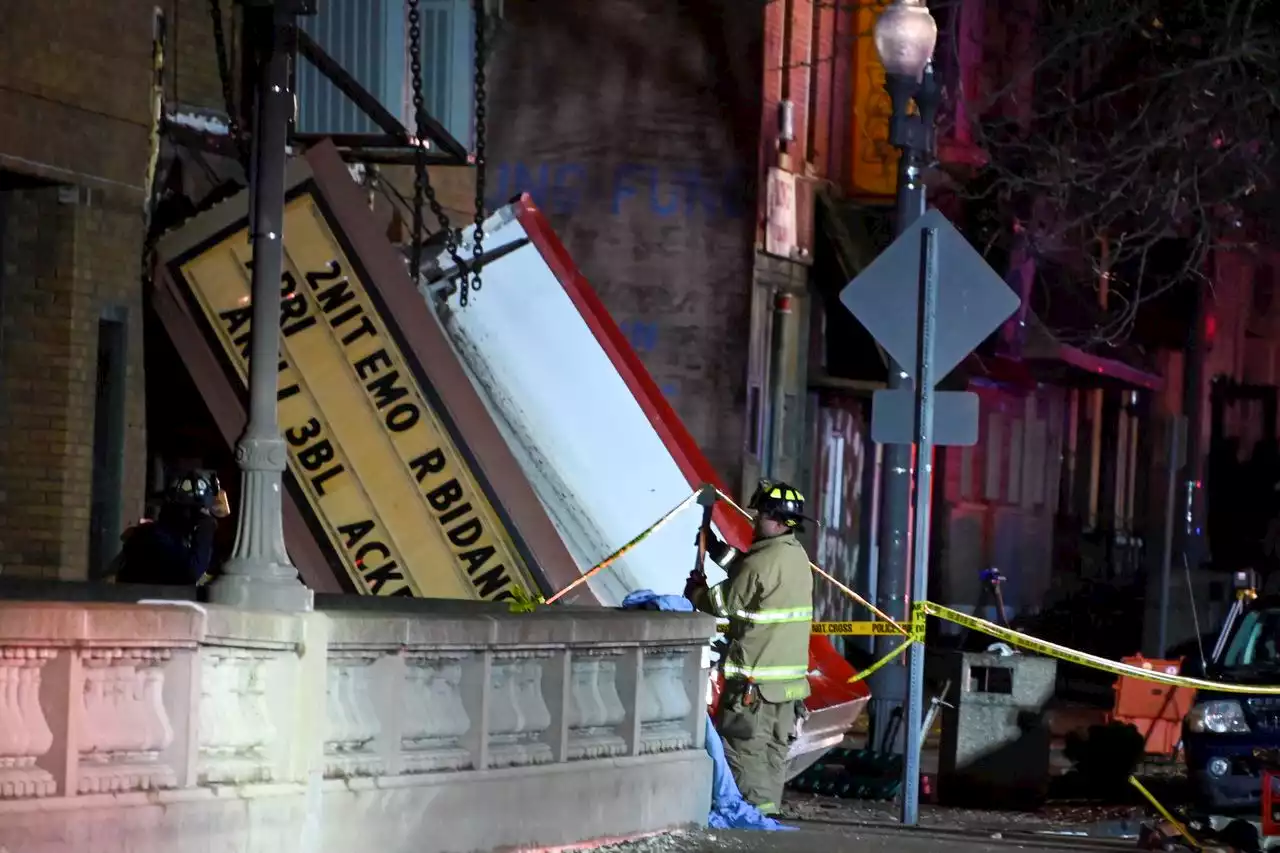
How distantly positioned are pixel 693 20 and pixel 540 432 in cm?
582

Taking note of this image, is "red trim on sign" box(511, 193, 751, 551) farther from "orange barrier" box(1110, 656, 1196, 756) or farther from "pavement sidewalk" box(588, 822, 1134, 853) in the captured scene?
"orange barrier" box(1110, 656, 1196, 756)

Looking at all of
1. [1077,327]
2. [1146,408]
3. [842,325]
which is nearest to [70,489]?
[842,325]

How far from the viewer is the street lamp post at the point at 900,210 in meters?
14.3

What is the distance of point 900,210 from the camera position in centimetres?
1468

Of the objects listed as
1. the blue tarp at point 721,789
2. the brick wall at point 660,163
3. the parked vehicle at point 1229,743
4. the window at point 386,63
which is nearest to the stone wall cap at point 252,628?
the blue tarp at point 721,789

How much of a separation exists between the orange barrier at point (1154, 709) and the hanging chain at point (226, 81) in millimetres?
7936

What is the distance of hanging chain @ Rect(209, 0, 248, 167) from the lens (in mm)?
14188

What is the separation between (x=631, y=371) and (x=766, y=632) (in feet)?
15.9

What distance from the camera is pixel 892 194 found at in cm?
2230

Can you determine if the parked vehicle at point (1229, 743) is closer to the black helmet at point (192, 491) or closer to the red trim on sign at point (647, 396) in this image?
the red trim on sign at point (647, 396)

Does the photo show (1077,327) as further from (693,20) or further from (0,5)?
(0,5)

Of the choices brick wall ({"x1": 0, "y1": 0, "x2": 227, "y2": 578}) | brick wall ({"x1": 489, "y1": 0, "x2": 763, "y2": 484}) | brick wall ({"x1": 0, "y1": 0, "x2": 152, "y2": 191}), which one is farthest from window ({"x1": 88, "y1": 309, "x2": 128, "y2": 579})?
brick wall ({"x1": 489, "y1": 0, "x2": 763, "y2": 484})

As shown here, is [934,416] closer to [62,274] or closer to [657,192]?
[62,274]

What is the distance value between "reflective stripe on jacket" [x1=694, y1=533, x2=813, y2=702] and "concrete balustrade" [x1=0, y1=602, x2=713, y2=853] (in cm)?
31
